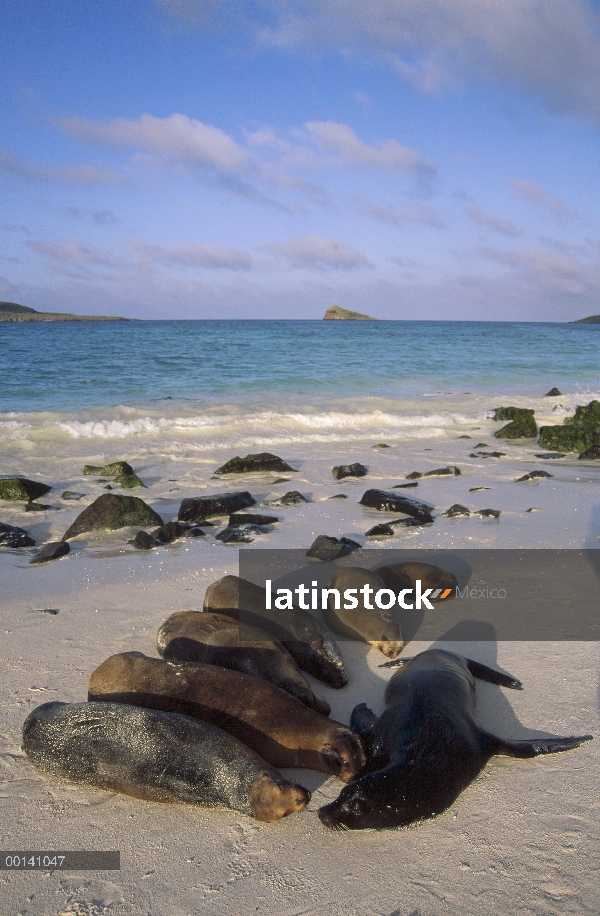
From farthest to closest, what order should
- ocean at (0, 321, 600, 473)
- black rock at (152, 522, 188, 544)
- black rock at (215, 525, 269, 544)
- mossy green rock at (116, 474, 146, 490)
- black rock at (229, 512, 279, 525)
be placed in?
ocean at (0, 321, 600, 473) < mossy green rock at (116, 474, 146, 490) < black rock at (229, 512, 279, 525) < black rock at (152, 522, 188, 544) < black rock at (215, 525, 269, 544)

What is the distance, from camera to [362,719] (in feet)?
11.5

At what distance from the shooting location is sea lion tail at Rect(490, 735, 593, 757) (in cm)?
323

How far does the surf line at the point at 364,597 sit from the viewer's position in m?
5.02

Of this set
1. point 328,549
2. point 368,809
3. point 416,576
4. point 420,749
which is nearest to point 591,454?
point 328,549

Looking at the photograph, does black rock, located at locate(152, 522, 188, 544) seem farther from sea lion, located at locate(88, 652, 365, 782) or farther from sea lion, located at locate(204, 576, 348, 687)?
sea lion, located at locate(88, 652, 365, 782)

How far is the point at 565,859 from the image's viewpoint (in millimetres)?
2688

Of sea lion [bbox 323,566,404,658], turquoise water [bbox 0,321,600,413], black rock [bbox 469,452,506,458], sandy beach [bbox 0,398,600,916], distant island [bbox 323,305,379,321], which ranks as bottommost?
sandy beach [bbox 0,398,600,916]

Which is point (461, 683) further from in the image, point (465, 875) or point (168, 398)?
point (168, 398)

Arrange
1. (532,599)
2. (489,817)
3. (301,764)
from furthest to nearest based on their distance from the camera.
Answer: (532,599) → (301,764) → (489,817)

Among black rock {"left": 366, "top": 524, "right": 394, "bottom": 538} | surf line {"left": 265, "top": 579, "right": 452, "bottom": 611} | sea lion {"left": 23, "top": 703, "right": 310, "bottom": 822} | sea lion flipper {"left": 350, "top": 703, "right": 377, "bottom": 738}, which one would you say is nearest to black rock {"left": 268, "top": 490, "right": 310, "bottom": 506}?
black rock {"left": 366, "top": 524, "right": 394, "bottom": 538}

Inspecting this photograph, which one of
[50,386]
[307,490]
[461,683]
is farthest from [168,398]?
[461,683]

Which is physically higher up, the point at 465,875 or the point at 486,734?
the point at 486,734

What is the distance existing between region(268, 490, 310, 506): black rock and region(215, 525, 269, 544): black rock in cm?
116

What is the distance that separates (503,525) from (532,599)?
2.17 meters
